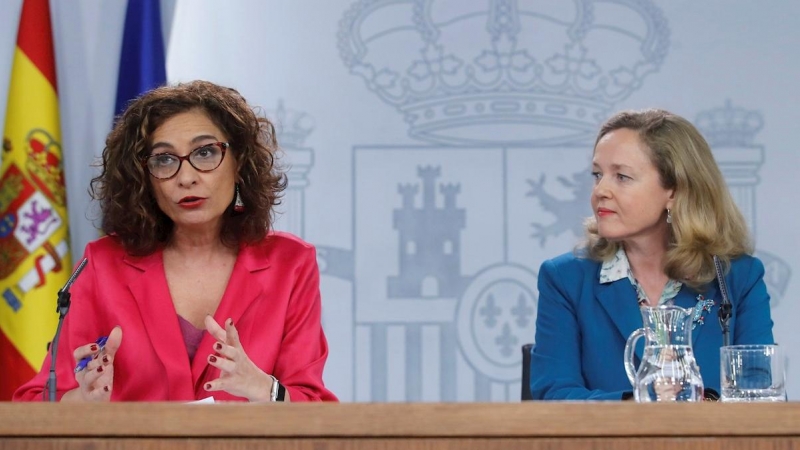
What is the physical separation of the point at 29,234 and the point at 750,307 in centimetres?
204

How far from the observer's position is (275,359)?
2320 millimetres

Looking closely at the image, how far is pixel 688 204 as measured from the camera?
254cm

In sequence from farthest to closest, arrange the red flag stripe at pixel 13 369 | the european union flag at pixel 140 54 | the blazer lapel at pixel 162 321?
1. the european union flag at pixel 140 54
2. the red flag stripe at pixel 13 369
3. the blazer lapel at pixel 162 321

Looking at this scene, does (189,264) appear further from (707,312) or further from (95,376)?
(707,312)

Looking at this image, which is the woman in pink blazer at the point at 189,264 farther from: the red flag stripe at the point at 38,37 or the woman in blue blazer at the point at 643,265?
the red flag stripe at the point at 38,37

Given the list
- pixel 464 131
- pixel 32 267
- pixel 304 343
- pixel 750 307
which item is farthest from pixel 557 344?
pixel 32 267

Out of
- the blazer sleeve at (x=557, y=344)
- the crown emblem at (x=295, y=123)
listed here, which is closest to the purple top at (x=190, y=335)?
the blazer sleeve at (x=557, y=344)

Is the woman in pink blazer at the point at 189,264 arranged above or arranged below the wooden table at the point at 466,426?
above

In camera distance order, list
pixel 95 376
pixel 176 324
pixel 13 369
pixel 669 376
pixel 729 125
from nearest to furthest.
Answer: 1. pixel 669 376
2. pixel 95 376
3. pixel 176 324
4. pixel 13 369
5. pixel 729 125

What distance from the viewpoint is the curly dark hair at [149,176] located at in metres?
2.41

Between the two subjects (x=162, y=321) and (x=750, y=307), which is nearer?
(x=162, y=321)

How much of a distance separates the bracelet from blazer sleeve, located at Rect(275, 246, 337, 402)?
0.08 m

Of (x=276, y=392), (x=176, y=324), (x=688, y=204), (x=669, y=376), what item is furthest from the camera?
(x=688, y=204)

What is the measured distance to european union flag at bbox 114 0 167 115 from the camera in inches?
133
